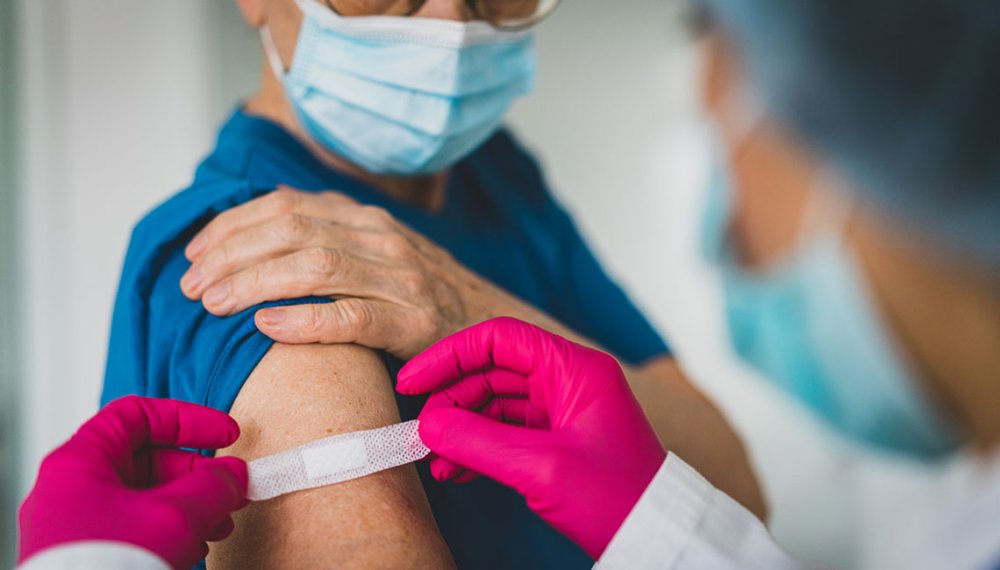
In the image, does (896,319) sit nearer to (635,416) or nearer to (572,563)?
(572,563)

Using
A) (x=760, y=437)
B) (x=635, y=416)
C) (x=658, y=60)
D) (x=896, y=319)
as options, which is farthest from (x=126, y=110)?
(x=760, y=437)

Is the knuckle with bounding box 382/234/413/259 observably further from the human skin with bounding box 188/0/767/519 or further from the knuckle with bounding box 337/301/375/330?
the knuckle with bounding box 337/301/375/330

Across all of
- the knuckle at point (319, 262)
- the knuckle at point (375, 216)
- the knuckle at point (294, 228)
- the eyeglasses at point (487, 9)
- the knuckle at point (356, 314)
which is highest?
the eyeglasses at point (487, 9)

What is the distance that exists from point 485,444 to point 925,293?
5.90 ft

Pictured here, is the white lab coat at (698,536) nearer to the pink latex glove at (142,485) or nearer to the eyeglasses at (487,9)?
the pink latex glove at (142,485)

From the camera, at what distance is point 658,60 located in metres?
4.02

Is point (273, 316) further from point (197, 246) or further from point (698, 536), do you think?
point (698, 536)

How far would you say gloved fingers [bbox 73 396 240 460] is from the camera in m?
0.76

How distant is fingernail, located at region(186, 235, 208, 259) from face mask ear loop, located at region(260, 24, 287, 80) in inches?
12.0

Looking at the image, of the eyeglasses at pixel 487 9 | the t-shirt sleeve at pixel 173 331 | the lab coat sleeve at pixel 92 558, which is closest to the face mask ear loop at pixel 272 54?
the eyeglasses at pixel 487 9

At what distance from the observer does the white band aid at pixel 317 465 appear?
808 mm

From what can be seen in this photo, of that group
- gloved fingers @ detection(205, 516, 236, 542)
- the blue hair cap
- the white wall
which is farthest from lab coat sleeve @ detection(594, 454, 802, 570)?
the white wall

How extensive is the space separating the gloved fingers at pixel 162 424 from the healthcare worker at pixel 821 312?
7.6 inches

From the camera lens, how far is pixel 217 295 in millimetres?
924
